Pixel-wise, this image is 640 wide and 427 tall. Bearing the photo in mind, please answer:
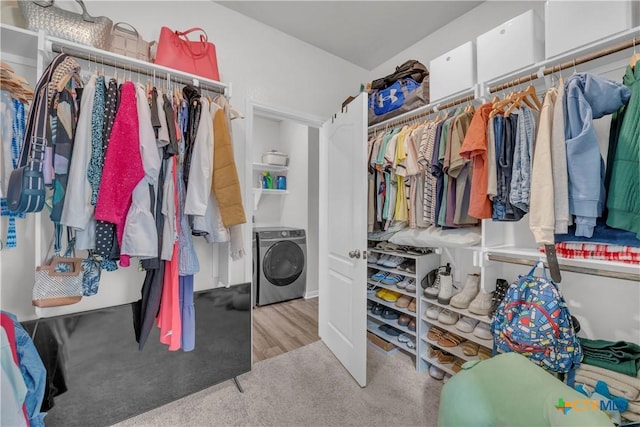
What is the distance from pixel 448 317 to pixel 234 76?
91.3 inches

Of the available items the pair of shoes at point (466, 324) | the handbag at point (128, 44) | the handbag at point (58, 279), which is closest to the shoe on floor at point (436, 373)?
the pair of shoes at point (466, 324)

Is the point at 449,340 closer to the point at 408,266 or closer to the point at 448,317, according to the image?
the point at 448,317

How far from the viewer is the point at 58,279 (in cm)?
115

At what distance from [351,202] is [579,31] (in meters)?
1.39

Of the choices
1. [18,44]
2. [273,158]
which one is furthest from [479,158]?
[273,158]

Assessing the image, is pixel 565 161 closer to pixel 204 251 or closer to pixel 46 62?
pixel 204 251

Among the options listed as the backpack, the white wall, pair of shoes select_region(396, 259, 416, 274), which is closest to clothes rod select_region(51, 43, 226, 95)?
the white wall

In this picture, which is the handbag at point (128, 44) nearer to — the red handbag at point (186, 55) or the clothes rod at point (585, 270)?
the red handbag at point (186, 55)

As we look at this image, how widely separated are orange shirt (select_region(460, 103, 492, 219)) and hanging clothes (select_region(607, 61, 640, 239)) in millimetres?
420

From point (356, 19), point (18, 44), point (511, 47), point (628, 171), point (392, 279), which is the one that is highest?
point (356, 19)

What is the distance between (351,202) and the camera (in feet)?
6.28

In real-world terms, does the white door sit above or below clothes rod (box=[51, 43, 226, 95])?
below

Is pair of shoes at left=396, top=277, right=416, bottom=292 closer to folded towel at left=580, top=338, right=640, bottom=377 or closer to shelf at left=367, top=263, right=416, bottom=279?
shelf at left=367, top=263, right=416, bottom=279

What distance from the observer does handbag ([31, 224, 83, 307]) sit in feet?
3.68
